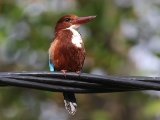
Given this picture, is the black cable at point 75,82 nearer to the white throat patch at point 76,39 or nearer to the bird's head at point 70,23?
the white throat patch at point 76,39

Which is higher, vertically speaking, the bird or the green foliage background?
the bird

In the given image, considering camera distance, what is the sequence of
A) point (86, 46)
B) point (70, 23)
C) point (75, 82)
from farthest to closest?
Answer: 1. point (86, 46)
2. point (70, 23)
3. point (75, 82)

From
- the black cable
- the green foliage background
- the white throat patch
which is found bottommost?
the green foliage background

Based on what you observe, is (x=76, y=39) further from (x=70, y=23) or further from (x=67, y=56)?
(x=70, y=23)

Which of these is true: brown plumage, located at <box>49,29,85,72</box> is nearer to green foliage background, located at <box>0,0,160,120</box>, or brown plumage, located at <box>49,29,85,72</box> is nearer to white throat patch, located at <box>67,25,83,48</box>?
white throat patch, located at <box>67,25,83,48</box>

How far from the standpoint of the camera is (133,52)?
9.56 meters

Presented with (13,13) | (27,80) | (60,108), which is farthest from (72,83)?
(60,108)

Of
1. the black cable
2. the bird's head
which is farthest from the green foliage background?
the black cable

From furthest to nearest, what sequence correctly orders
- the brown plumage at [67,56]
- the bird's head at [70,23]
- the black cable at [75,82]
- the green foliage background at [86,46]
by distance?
the green foliage background at [86,46] → the bird's head at [70,23] → the brown plumage at [67,56] → the black cable at [75,82]

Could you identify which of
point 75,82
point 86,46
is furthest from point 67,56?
point 86,46

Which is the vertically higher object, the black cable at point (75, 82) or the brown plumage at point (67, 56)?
the black cable at point (75, 82)

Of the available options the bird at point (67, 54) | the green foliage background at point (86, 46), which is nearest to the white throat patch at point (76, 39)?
the bird at point (67, 54)

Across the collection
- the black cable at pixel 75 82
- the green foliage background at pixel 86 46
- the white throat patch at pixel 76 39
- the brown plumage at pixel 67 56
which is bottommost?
the green foliage background at pixel 86 46

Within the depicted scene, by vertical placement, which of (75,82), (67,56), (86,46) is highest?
(75,82)
